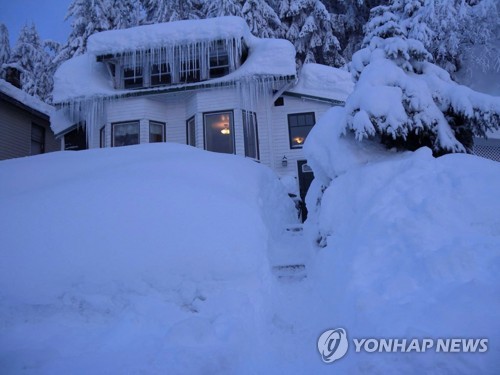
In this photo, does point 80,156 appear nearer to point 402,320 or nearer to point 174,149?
point 174,149

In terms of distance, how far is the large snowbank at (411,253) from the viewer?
2.55m

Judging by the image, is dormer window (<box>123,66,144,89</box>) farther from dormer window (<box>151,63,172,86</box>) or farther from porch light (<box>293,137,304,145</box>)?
porch light (<box>293,137,304,145</box>)

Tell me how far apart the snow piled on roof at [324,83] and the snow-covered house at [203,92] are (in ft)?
0.12

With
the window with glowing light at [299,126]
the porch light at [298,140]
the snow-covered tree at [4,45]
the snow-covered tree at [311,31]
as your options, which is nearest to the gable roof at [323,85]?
the window with glowing light at [299,126]

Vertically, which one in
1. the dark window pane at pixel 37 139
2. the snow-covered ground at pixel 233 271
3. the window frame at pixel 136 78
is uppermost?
the window frame at pixel 136 78

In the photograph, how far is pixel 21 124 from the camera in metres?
14.6

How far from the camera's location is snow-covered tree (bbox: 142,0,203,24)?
1950 cm

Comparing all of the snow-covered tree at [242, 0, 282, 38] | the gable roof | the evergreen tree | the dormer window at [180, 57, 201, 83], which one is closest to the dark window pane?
the evergreen tree

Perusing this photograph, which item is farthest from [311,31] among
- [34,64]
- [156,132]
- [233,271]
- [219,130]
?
[34,64]

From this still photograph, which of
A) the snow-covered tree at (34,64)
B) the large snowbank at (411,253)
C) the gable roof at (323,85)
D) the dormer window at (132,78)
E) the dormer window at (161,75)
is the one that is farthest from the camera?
the snow-covered tree at (34,64)

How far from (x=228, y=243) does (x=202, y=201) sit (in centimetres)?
86

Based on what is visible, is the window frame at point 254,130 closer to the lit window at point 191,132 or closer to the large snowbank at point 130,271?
the lit window at point 191,132

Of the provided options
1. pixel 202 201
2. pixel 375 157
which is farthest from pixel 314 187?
pixel 202 201

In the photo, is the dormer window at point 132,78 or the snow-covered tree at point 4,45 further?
the snow-covered tree at point 4,45
